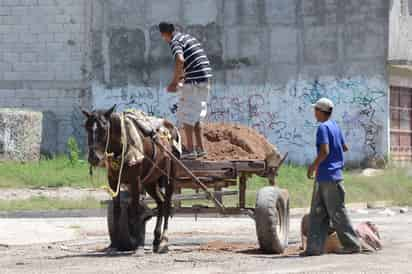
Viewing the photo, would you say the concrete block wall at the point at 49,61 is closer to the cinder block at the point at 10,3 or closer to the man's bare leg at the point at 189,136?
the cinder block at the point at 10,3

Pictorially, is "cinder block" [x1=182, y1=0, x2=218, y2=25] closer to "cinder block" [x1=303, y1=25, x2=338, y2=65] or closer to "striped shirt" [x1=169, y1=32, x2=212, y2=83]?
"cinder block" [x1=303, y1=25, x2=338, y2=65]

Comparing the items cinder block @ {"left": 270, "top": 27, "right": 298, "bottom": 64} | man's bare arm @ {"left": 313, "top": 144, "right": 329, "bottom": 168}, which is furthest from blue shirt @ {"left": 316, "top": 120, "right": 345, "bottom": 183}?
cinder block @ {"left": 270, "top": 27, "right": 298, "bottom": 64}

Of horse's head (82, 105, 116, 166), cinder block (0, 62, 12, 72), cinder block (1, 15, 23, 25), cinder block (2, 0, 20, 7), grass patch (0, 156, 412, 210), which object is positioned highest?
cinder block (2, 0, 20, 7)

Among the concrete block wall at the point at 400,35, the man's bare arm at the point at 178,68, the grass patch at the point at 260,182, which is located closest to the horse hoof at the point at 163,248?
the man's bare arm at the point at 178,68

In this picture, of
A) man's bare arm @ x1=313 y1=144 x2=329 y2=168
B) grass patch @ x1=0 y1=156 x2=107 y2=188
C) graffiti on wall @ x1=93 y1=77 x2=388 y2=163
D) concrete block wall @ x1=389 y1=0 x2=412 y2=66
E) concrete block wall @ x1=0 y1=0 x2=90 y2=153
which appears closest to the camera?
man's bare arm @ x1=313 y1=144 x2=329 y2=168

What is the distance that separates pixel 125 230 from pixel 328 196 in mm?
2667

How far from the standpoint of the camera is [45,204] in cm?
2412

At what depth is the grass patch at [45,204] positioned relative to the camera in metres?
23.6

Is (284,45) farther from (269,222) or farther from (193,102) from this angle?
(269,222)

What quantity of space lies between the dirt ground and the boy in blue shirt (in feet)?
0.97

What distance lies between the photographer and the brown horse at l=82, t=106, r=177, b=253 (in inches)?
484

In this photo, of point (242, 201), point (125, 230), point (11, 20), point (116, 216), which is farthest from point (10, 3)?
point (125, 230)

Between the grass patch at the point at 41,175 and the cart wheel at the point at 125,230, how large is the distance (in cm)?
1203

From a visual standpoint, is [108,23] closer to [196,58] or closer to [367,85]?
[367,85]
